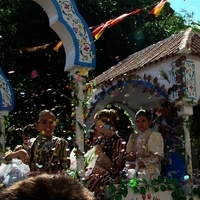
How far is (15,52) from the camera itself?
47.5 ft

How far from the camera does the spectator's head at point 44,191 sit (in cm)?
118

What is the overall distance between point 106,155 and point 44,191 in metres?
3.80

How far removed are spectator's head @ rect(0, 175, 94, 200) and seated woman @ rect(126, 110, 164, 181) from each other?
12.6 feet

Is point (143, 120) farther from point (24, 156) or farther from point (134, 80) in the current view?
point (24, 156)

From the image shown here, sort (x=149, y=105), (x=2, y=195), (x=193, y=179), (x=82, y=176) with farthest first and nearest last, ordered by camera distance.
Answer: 1. (x=149, y=105)
2. (x=193, y=179)
3. (x=82, y=176)
4. (x=2, y=195)

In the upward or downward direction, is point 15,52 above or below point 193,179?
above

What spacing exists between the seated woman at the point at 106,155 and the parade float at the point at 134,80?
0.50 feet

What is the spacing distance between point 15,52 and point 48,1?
9.98 m

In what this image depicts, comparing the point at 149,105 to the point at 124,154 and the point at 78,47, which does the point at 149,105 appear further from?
the point at 78,47

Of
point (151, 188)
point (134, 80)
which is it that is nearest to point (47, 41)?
point (134, 80)

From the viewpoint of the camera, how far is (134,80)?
21.9 ft

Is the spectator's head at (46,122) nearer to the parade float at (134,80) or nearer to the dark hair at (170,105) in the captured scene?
the parade float at (134,80)

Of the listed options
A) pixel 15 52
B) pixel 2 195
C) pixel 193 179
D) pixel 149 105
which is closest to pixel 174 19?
pixel 15 52

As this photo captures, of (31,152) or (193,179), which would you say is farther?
(193,179)
